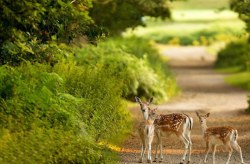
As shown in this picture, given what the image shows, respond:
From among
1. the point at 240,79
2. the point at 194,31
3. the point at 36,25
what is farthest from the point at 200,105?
the point at 194,31

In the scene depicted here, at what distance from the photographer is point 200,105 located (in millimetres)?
31625

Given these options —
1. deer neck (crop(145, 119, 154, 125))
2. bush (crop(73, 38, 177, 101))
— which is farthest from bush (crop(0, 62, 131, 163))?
bush (crop(73, 38, 177, 101))

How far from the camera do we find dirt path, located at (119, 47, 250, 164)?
1867 centimetres

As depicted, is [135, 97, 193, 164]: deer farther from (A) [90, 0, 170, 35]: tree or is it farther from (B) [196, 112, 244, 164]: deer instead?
(A) [90, 0, 170, 35]: tree

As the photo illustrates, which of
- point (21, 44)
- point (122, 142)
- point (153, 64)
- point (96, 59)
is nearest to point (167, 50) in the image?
point (153, 64)

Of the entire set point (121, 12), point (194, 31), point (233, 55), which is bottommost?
point (121, 12)

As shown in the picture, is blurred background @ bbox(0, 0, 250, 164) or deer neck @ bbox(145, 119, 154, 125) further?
deer neck @ bbox(145, 119, 154, 125)

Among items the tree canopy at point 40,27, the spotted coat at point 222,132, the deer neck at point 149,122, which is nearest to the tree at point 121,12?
the tree canopy at point 40,27

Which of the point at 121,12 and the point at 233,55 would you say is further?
the point at 233,55

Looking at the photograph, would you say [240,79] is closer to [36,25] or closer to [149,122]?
[149,122]

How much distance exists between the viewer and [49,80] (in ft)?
53.3

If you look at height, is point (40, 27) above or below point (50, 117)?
above

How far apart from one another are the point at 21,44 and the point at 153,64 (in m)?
20.6

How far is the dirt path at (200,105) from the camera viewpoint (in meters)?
18.7
